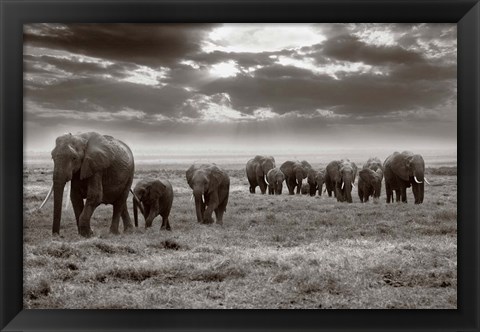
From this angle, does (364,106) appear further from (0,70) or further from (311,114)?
(0,70)

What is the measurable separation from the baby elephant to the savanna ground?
10 cm

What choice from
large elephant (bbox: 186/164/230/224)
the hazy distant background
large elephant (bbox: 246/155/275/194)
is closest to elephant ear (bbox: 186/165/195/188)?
large elephant (bbox: 186/164/230/224)

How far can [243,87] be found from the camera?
5184 mm

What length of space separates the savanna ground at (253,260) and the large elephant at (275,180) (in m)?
0.30

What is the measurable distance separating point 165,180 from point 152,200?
Answer: 35cm

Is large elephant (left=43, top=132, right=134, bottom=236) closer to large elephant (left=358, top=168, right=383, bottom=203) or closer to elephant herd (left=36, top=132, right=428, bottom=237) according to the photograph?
elephant herd (left=36, top=132, right=428, bottom=237)

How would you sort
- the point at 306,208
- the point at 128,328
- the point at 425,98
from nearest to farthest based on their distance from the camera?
the point at 128,328
the point at 425,98
the point at 306,208

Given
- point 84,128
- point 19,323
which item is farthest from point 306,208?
point 19,323

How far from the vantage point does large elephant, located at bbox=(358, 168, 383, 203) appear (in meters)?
5.51

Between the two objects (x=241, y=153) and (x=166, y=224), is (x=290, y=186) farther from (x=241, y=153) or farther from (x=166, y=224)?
(x=166, y=224)

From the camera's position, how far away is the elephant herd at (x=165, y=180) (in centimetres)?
524

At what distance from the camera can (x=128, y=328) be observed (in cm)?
479

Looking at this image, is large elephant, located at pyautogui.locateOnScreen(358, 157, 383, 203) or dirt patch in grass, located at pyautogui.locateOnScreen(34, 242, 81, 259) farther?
large elephant, located at pyautogui.locateOnScreen(358, 157, 383, 203)

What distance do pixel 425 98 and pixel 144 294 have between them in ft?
9.72
